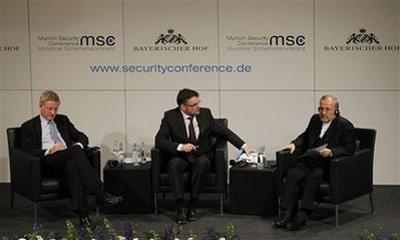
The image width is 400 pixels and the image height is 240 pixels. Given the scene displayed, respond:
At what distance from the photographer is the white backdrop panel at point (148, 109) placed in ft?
26.9

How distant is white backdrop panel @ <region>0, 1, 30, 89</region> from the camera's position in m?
8.20

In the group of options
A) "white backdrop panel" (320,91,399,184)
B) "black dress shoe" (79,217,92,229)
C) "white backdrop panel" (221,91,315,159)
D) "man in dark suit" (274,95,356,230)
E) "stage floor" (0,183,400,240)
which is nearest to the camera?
"stage floor" (0,183,400,240)

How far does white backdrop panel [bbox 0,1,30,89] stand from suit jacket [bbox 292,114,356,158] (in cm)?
357

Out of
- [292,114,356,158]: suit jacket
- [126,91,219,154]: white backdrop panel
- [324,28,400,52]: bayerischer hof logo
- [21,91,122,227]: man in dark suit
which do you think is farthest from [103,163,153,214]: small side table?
[324,28,400,52]: bayerischer hof logo

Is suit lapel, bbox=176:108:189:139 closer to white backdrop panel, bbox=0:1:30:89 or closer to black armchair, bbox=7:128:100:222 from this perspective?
black armchair, bbox=7:128:100:222

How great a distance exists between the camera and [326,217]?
6.76m

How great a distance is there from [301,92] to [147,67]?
1845 millimetres

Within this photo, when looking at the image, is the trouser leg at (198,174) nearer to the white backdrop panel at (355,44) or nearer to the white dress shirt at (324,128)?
the white dress shirt at (324,128)

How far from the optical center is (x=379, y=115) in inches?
319

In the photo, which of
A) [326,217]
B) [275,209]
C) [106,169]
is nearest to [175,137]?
[106,169]

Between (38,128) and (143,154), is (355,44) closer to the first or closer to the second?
(143,154)

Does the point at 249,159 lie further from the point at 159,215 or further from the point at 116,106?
the point at 116,106

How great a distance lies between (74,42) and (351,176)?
3.68 m

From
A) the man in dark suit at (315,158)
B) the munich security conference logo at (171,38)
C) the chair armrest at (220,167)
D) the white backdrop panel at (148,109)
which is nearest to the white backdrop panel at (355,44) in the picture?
the white backdrop panel at (148,109)
